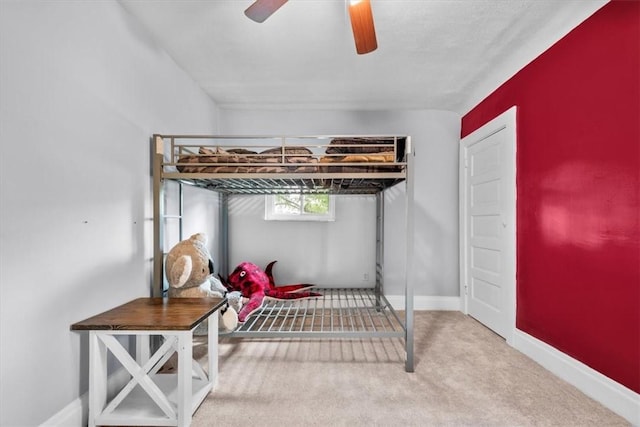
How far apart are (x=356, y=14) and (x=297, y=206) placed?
90.1 inches

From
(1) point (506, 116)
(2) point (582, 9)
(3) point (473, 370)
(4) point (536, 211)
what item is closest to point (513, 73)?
(1) point (506, 116)

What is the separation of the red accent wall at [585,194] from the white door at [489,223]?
10 cm

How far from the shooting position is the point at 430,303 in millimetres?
3420

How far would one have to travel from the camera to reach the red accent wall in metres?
1.52

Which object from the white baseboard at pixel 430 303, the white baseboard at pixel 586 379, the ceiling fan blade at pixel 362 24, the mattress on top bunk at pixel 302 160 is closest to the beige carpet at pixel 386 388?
the white baseboard at pixel 586 379

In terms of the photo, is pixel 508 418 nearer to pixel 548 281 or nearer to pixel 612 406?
pixel 612 406

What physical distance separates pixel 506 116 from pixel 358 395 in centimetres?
227

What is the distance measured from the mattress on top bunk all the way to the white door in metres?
1.01

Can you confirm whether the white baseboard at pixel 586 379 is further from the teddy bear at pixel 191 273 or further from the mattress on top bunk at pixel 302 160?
the teddy bear at pixel 191 273

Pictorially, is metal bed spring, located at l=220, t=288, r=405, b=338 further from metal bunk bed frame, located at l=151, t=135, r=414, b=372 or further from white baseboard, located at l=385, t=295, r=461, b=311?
white baseboard, located at l=385, t=295, r=461, b=311

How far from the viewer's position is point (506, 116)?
2.50 m

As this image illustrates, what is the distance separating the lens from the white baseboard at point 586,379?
1.50m

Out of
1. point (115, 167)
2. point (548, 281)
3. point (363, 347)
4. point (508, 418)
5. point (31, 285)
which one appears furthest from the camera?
point (363, 347)

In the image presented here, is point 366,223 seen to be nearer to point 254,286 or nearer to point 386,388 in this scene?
point 254,286
